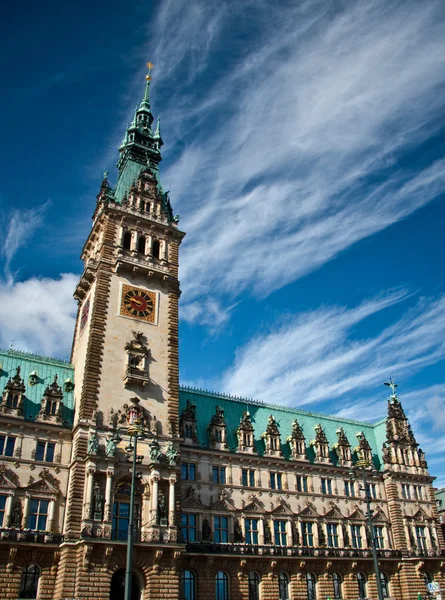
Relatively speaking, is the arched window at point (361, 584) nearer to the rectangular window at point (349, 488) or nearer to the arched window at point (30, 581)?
the rectangular window at point (349, 488)

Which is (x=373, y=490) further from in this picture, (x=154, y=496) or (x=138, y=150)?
(x=138, y=150)

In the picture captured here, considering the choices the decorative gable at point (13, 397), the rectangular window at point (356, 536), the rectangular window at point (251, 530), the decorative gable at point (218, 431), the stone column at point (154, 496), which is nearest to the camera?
the stone column at point (154, 496)

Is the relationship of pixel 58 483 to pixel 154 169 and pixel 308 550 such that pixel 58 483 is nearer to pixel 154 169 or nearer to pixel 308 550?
pixel 308 550

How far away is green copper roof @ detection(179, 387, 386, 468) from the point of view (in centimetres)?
5888

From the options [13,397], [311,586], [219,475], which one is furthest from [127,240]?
[311,586]

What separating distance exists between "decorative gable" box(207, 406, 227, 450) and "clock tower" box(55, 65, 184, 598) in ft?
22.9

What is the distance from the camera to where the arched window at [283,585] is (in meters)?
50.6

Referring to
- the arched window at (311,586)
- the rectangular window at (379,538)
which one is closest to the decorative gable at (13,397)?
the arched window at (311,586)

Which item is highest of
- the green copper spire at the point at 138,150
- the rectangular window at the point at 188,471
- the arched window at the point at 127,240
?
the green copper spire at the point at 138,150

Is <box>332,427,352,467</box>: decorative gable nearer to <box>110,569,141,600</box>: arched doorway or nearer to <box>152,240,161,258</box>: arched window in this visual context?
<box>110,569,141,600</box>: arched doorway

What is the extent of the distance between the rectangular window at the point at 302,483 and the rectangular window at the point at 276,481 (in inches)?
87.2

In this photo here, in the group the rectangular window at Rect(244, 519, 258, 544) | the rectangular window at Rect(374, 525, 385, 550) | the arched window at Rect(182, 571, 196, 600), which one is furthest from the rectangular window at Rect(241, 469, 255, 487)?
the rectangular window at Rect(374, 525, 385, 550)

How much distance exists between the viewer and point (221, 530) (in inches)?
1998

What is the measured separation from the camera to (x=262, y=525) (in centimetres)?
5294
